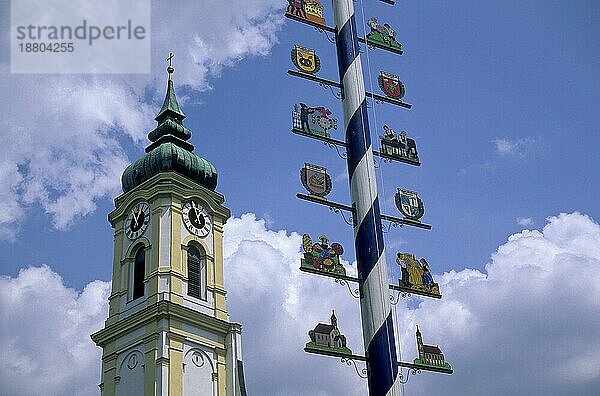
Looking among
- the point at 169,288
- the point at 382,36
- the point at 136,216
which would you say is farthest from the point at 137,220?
the point at 382,36

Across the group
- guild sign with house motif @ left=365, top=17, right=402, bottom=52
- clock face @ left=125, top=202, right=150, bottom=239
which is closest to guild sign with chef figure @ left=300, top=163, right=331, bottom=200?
guild sign with house motif @ left=365, top=17, right=402, bottom=52

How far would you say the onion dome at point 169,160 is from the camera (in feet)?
123

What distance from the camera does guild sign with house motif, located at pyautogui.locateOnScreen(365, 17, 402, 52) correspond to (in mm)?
20656

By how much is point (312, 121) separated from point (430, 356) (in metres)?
5.22

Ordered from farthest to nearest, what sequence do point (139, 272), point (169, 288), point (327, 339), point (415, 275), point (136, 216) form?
point (136, 216)
point (139, 272)
point (169, 288)
point (415, 275)
point (327, 339)

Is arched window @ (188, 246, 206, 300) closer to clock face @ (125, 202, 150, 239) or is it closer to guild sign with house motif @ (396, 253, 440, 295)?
clock face @ (125, 202, 150, 239)

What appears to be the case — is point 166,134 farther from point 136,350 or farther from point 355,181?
point 355,181

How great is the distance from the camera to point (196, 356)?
33719 mm

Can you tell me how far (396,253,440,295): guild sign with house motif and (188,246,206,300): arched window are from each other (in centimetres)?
1769

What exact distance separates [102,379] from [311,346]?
781 inches

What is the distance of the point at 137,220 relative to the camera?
36.6 metres

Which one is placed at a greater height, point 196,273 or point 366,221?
point 196,273

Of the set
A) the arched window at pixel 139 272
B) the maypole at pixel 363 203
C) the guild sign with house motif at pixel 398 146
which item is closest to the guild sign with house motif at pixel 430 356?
the maypole at pixel 363 203

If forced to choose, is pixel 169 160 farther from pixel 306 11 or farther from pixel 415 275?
pixel 415 275
